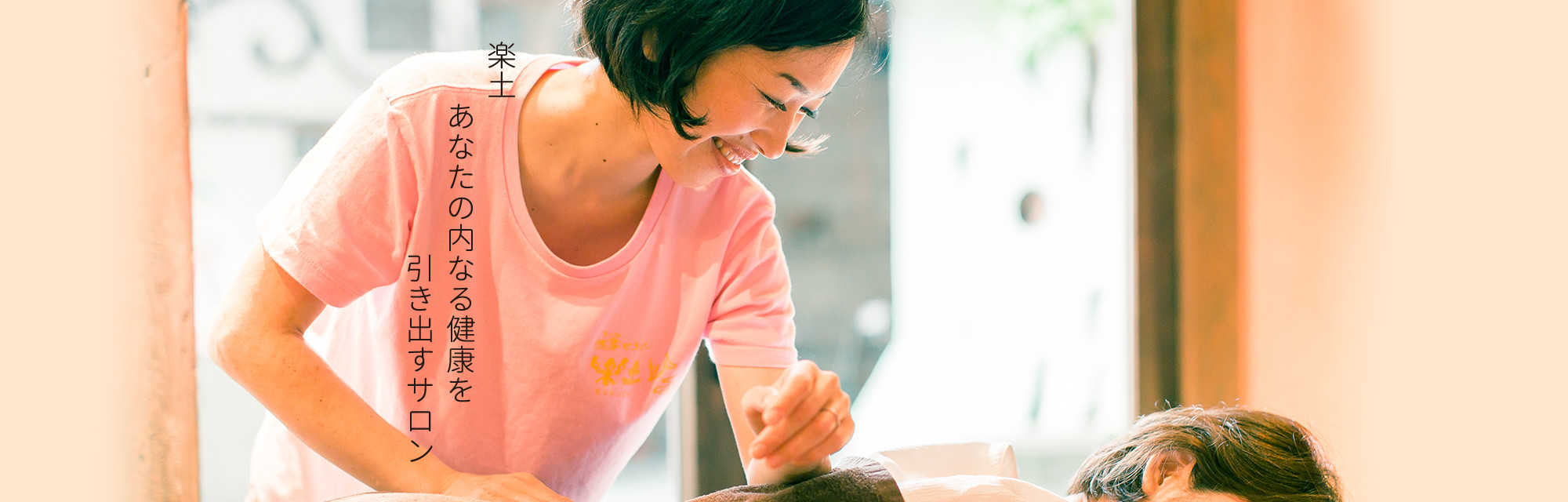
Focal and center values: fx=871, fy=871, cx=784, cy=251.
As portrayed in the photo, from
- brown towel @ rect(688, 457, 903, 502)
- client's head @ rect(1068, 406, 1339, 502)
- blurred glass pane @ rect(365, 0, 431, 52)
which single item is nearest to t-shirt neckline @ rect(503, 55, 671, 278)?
brown towel @ rect(688, 457, 903, 502)

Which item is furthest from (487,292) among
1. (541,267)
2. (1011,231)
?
(1011,231)

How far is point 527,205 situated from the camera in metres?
0.89

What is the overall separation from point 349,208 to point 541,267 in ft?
0.62

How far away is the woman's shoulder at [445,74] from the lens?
81 cm

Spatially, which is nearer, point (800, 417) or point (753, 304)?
point (800, 417)

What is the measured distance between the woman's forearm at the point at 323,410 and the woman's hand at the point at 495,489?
0.04 ft

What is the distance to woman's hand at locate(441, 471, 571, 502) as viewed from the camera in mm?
774

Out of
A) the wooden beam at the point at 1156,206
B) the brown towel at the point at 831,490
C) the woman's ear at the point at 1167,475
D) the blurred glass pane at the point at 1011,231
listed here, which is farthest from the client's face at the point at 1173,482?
the wooden beam at the point at 1156,206

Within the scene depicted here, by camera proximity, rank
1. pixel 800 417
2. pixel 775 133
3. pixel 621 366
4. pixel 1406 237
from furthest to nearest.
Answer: pixel 1406 237 < pixel 621 366 < pixel 775 133 < pixel 800 417

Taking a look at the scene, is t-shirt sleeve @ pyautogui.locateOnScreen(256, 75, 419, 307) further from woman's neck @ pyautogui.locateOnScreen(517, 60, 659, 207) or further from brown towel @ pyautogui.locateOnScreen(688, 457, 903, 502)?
brown towel @ pyautogui.locateOnScreen(688, 457, 903, 502)

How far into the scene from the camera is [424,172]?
0.81m

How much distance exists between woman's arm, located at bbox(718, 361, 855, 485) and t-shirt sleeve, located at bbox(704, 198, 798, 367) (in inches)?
6.5

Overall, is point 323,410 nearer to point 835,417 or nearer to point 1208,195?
point 835,417

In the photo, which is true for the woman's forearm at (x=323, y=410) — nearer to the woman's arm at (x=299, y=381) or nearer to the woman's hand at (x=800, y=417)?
the woman's arm at (x=299, y=381)
